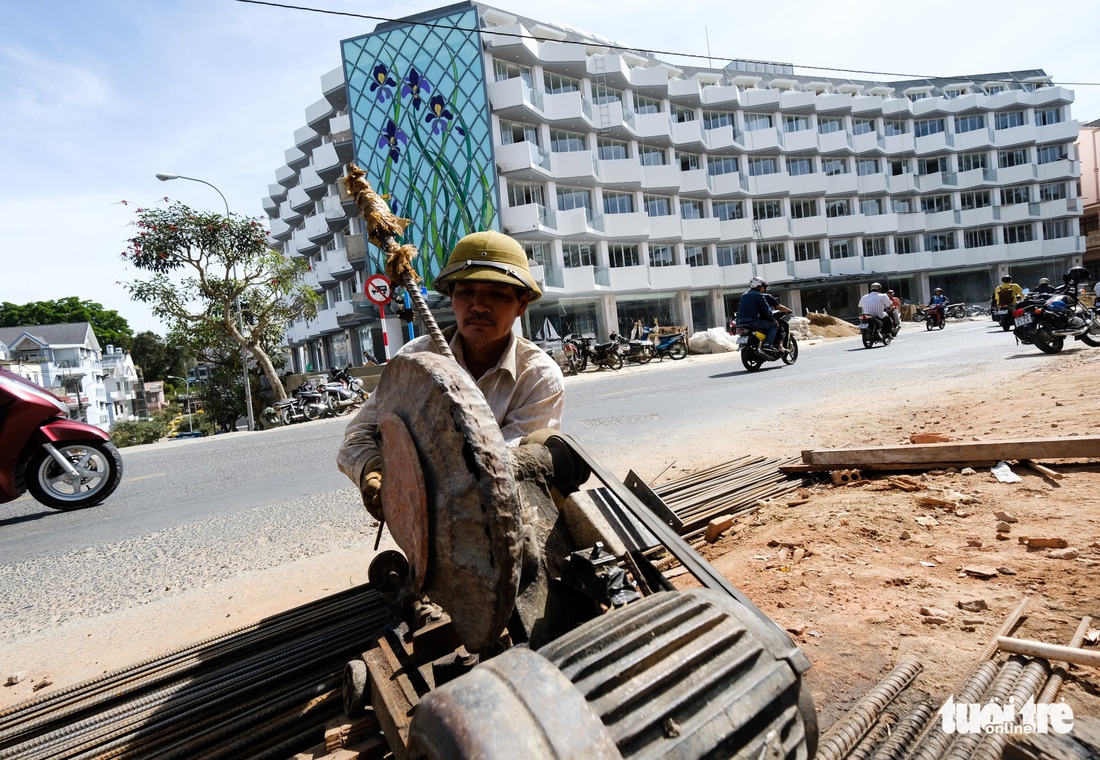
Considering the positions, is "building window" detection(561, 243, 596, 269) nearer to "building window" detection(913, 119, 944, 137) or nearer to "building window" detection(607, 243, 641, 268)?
"building window" detection(607, 243, 641, 268)

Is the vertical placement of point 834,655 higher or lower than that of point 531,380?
lower

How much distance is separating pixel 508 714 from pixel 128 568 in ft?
13.5

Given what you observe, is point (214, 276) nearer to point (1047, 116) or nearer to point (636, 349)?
point (636, 349)

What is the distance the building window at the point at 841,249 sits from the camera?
43.8m

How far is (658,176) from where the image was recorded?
35531 millimetres

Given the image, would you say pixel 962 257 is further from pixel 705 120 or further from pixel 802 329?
pixel 802 329

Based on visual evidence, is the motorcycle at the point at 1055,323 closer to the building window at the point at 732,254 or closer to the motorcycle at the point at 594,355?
the motorcycle at the point at 594,355

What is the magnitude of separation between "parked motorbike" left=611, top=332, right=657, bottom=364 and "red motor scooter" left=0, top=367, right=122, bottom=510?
55.0ft

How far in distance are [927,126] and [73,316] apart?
8364 centimetres

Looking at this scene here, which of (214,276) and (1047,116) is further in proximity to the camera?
(1047,116)

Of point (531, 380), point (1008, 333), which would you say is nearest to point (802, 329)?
point (1008, 333)

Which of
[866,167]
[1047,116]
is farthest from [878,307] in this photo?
[1047,116]

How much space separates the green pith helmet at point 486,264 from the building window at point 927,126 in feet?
182

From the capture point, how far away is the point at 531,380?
2707mm
